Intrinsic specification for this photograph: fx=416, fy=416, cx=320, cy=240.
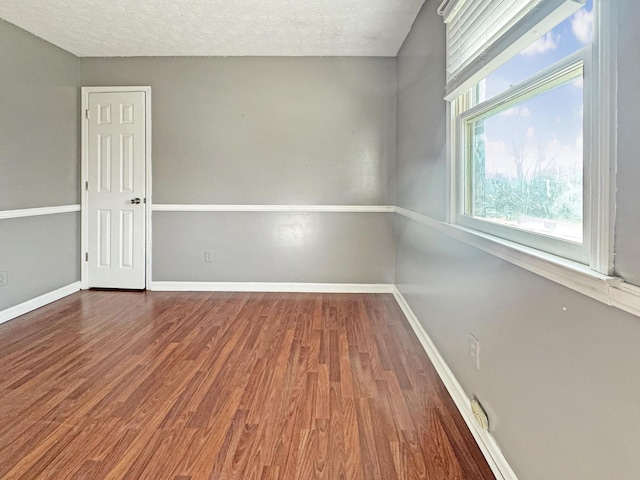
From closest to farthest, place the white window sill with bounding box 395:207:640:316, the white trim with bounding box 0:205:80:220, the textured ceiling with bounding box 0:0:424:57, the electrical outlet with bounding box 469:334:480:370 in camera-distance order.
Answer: the white window sill with bounding box 395:207:640:316, the electrical outlet with bounding box 469:334:480:370, the textured ceiling with bounding box 0:0:424:57, the white trim with bounding box 0:205:80:220

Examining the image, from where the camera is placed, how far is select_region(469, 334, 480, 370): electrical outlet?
1855 mm

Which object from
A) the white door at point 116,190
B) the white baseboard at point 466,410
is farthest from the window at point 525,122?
the white door at point 116,190

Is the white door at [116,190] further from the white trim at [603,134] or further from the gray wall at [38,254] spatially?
the white trim at [603,134]

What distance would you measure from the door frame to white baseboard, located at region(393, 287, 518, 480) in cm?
297

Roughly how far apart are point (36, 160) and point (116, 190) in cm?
80

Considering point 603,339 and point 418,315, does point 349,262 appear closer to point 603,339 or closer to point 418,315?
point 418,315

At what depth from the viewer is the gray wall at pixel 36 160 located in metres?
3.46

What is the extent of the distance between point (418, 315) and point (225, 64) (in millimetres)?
3216

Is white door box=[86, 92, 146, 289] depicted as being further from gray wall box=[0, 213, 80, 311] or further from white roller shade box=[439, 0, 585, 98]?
white roller shade box=[439, 0, 585, 98]

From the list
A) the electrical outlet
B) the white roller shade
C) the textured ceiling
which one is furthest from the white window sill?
the textured ceiling

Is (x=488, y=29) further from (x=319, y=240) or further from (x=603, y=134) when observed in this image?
(x=319, y=240)

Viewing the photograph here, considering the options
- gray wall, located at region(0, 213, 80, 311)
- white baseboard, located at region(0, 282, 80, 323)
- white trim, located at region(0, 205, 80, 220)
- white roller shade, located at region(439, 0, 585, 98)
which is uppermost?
white roller shade, located at region(439, 0, 585, 98)

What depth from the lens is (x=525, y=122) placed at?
1576 millimetres

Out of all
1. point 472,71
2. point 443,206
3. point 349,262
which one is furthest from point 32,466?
point 349,262
